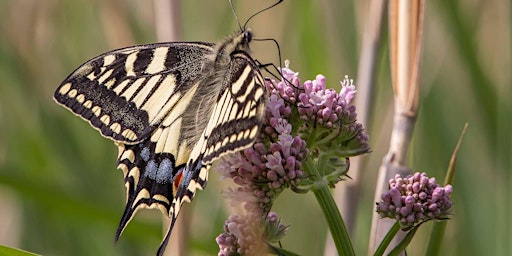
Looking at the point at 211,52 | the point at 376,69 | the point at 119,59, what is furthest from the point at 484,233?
the point at 119,59

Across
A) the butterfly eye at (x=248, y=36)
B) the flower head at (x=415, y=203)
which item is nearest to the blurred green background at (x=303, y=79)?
the butterfly eye at (x=248, y=36)

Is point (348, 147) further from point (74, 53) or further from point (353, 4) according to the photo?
point (74, 53)

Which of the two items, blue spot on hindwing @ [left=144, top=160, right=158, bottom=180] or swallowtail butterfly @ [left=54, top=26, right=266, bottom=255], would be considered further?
blue spot on hindwing @ [left=144, top=160, right=158, bottom=180]

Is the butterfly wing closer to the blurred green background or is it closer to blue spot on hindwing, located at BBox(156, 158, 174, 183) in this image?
blue spot on hindwing, located at BBox(156, 158, 174, 183)

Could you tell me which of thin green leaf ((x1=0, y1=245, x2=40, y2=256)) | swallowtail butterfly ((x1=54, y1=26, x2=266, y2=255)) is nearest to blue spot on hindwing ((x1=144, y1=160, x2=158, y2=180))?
swallowtail butterfly ((x1=54, y1=26, x2=266, y2=255))

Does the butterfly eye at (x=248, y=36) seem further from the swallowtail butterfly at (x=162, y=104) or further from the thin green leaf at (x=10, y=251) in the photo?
the thin green leaf at (x=10, y=251)

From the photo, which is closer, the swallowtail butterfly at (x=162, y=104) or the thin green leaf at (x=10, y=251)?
the thin green leaf at (x=10, y=251)
